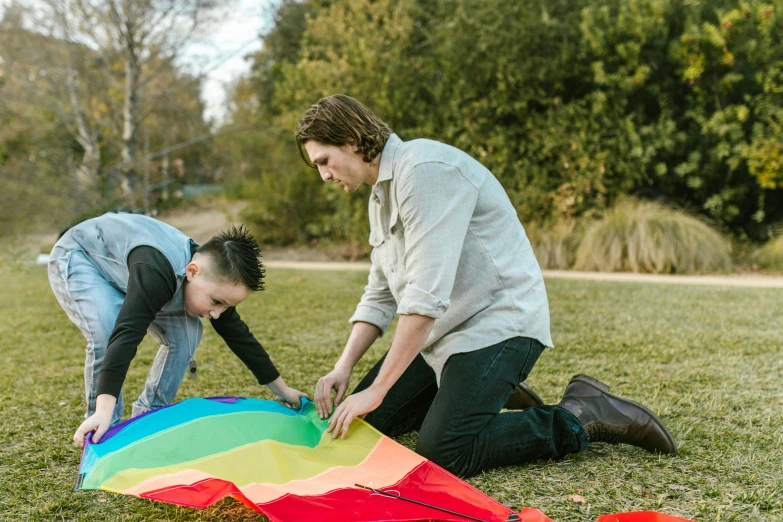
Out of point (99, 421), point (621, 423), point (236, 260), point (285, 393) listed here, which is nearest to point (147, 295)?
point (236, 260)

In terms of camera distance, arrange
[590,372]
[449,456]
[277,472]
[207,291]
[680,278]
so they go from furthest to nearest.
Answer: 1. [680,278]
2. [590,372]
3. [207,291]
4. [449,456]
5. [277,472]

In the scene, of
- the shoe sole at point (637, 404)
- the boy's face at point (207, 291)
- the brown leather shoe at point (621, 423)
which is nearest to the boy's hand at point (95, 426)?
the boy's face at point (207, 291)

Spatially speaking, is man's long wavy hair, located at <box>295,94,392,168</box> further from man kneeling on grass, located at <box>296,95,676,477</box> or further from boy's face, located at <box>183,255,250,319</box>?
boy's face, located at <box>183,255,250,319</box>

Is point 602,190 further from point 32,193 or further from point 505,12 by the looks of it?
point 32,193

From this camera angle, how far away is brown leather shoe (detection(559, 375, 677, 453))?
2.54m

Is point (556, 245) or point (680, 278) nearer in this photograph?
point (680, 278)

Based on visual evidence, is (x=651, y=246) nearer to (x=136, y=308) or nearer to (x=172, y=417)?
(x=172, y=417)

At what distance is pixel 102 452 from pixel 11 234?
427 inches

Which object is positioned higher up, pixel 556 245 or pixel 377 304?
Answer: pixel 377 304

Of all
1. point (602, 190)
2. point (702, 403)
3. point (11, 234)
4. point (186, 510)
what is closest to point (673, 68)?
point (602, 190)

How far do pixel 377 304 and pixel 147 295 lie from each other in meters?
0.96

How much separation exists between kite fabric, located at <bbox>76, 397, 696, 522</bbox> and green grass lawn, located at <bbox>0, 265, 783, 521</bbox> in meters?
0.20

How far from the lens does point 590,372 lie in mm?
3822

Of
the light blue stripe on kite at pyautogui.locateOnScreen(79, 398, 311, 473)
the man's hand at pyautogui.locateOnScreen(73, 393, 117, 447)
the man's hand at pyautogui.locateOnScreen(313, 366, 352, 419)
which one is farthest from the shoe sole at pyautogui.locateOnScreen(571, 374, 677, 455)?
the man's hand at pyautogui.locateOnScreen(73, 393, 117, 447)
